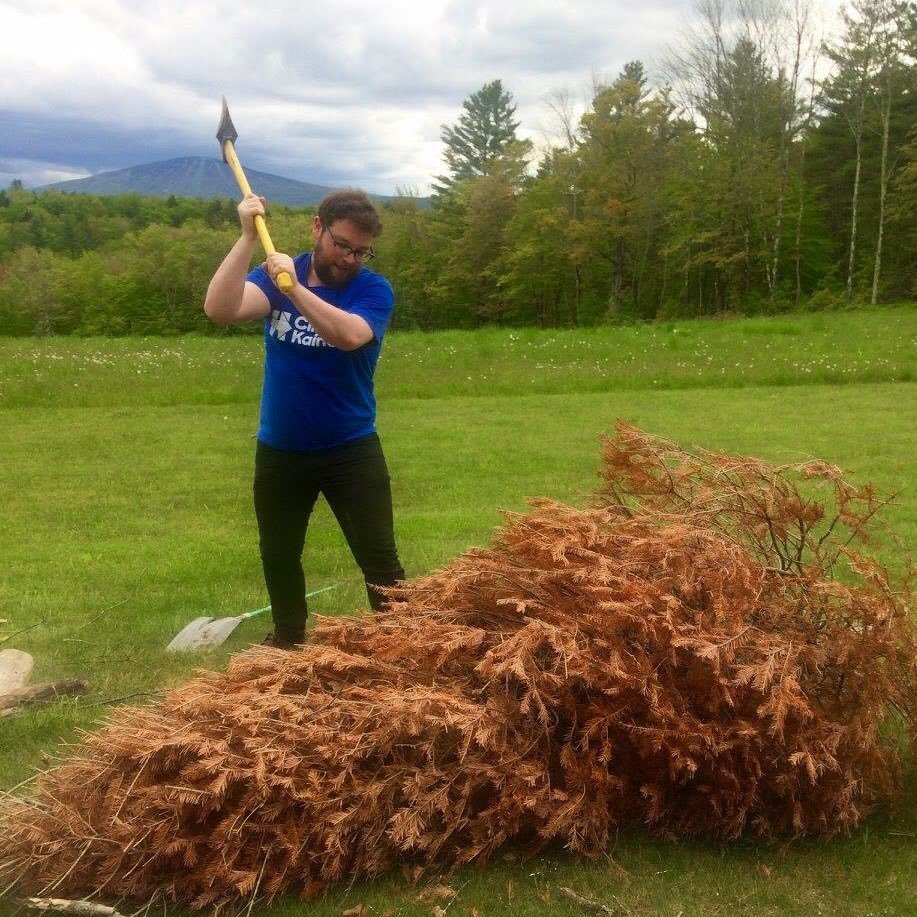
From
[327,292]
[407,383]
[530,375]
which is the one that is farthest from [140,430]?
[327,292]

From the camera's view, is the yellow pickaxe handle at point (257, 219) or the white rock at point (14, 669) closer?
the yellow pickaxe handle at point (257, 219)

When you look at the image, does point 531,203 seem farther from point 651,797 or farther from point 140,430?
point 651,797

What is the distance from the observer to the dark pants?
153 inches

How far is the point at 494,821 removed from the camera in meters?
2.59

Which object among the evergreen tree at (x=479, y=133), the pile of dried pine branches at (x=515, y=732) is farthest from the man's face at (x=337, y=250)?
the evergreen tree at (x=479, y=133)

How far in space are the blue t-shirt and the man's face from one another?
47mm

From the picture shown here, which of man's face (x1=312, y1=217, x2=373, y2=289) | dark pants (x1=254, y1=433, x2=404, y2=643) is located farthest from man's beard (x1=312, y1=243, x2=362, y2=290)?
dark pants (x1=254, y1=433, x2=404, y2=643)

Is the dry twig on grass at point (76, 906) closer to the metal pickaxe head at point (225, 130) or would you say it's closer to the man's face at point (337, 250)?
the man's face at point (337, 250)

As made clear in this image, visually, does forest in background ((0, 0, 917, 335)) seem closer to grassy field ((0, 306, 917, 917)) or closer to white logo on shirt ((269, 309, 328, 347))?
grassy field ((0, 306, 917, 917))

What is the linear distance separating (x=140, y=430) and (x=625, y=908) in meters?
11.0

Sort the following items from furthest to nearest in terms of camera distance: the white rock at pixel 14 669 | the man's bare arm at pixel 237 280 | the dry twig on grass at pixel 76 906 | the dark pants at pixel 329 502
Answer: the white rock at pixel 14 669 < the dark pants at pixel 329 502 < the man's bare arm at pixel 237 280 < the dry twig on grass at pixel 76 906

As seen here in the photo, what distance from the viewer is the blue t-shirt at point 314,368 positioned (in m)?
3.71

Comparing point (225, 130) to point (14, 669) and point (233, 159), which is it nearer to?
point (233, 159)

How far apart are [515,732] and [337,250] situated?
205 centimetres
